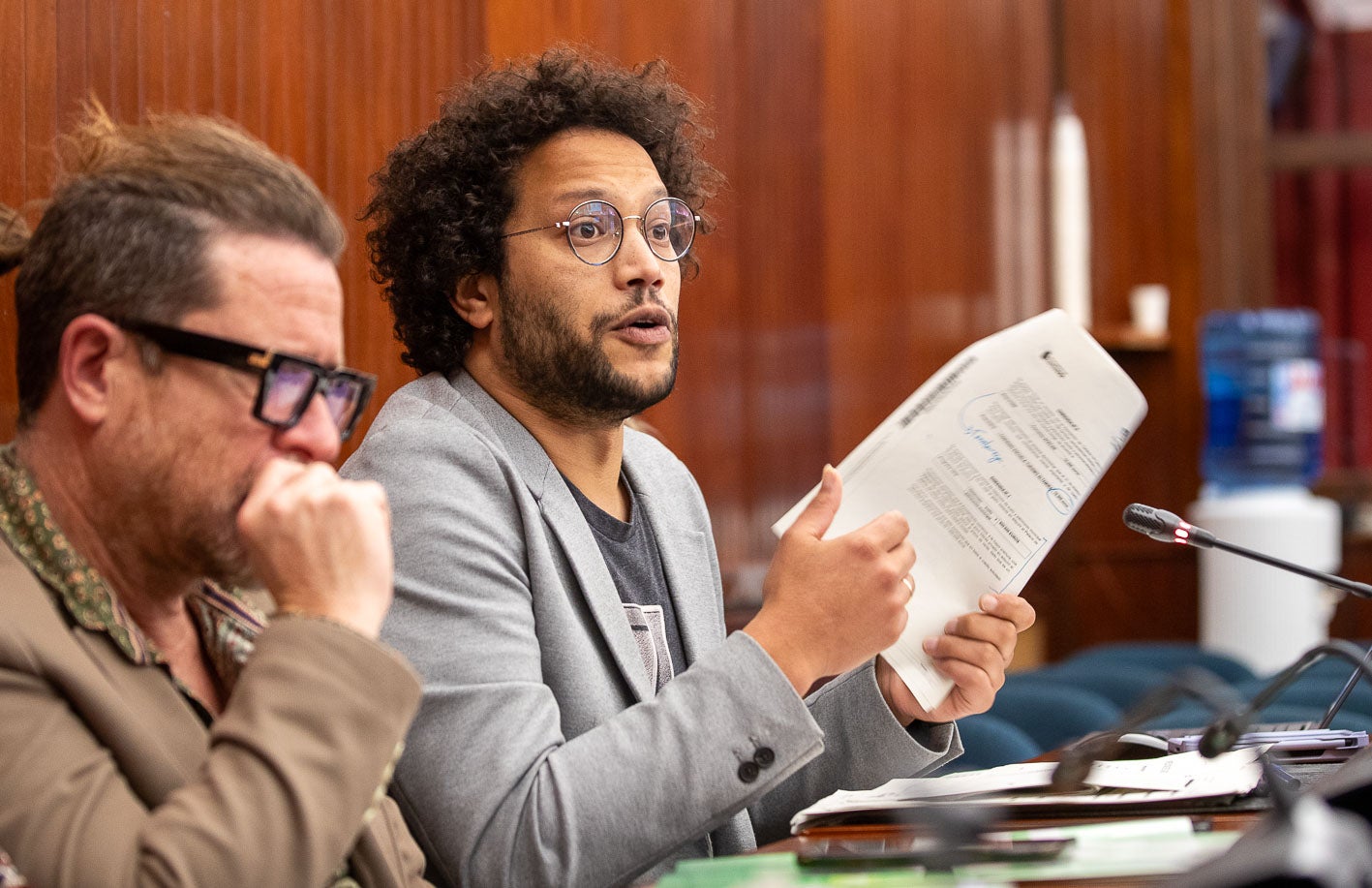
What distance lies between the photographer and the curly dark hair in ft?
6.99

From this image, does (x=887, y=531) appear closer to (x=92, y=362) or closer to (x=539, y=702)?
(x=539, y=702)

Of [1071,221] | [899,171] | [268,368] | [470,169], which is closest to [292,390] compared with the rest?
[268,368]

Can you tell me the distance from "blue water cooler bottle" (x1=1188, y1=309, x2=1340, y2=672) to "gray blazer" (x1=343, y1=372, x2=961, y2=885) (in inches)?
194

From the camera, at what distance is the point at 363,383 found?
4.78 ft

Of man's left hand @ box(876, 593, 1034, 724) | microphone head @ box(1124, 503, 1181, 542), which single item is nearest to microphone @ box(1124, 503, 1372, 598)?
microphone head @ box(1124, 503, 1181, 542)

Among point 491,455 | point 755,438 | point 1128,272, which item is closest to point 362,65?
point 491,455


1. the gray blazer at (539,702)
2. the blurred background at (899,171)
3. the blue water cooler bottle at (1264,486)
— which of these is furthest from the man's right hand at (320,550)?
the blue water cooler bottle at (1264,486)

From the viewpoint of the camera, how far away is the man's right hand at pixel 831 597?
167 cm

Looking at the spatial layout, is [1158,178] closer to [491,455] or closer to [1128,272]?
[1128,272]

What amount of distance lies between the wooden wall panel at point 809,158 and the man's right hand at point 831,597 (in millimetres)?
960

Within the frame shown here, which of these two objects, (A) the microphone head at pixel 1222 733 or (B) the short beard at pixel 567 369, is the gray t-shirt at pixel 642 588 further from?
(A) the microphone head at pixel 1222 733

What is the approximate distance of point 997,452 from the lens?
178 cm

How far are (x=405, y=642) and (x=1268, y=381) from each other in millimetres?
6084

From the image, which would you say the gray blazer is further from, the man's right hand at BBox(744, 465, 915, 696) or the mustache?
Result: the mustache
